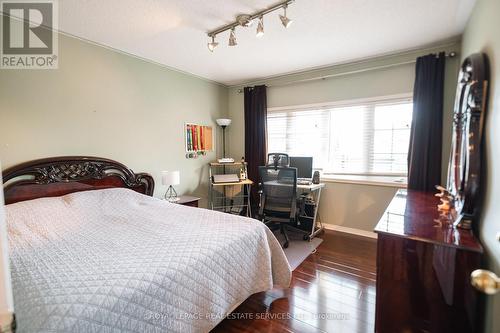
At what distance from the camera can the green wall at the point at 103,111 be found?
216cm

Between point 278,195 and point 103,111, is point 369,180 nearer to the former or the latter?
point 278,195

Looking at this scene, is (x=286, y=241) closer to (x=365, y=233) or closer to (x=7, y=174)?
(x=365, y=233)

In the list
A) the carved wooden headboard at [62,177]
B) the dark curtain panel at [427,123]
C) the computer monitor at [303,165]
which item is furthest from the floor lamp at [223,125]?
the dark curtain panel at [427,123]

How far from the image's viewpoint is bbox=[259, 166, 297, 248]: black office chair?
2.96 m

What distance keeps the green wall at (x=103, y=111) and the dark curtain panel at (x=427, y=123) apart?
2.95 metres

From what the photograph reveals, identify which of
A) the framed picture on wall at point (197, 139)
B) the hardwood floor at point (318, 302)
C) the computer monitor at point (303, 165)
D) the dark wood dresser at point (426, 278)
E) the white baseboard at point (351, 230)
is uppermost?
the framed picture on wall at point (197, 139)

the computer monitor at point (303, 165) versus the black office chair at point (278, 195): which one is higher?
the computer monitor at point (303, 165)

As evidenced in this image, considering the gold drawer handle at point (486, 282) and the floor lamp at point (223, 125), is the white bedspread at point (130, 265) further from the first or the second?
the floor lamp at point (223, 125)

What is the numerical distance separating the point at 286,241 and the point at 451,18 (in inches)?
110

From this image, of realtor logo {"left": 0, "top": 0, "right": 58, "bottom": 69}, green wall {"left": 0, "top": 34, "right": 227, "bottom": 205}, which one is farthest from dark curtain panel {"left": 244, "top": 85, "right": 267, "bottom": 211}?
realtor logo {"left": 0, "top": 0, "right": 58, "bottom": 69}

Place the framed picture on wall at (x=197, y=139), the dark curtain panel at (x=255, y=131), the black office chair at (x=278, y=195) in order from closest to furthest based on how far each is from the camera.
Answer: the black office chair at (x=278, y=195)
the framed picture on wall at (x=197, y=139)
the dark curtain panel at (x=255, y=131)

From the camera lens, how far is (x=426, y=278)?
1323 millimetres

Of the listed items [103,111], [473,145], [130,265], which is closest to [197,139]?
[103,111]

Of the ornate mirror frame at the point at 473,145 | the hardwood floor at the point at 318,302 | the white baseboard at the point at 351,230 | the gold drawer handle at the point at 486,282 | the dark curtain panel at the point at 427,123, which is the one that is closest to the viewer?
the gold drawer handle at the point at 486,282
